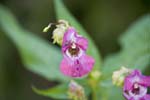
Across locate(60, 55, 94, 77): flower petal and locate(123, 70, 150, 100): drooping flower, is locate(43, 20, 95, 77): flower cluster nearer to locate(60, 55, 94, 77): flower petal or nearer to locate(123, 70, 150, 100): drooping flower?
locate(60, 55, 94, 77): flower petal

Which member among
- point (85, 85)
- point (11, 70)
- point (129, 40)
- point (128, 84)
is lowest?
point (128, 84)

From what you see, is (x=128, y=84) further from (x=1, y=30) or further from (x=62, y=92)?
(x=1, y=30)

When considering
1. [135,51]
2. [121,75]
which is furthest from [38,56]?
[121,75]

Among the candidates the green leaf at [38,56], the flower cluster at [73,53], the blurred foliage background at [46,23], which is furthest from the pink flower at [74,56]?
the blurred foliage background at [46,23]

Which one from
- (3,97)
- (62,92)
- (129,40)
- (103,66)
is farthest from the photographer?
(3,97)

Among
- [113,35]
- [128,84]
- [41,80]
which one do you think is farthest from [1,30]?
[128,84]

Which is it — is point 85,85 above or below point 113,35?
below

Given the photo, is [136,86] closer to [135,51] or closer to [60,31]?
[60,31]
